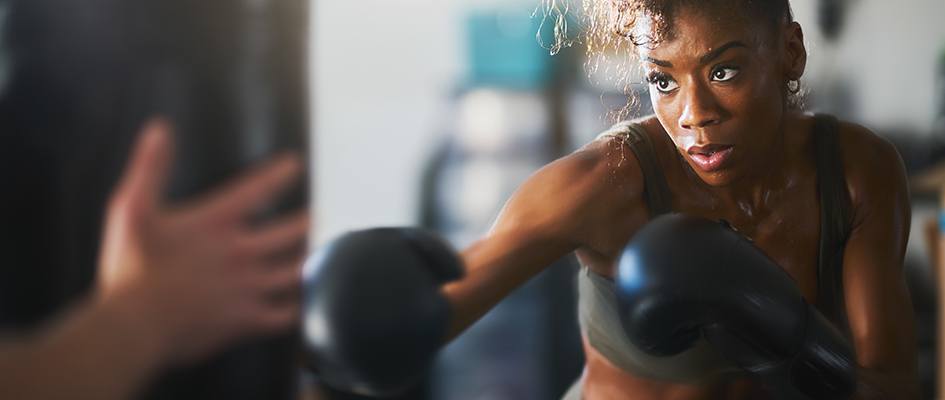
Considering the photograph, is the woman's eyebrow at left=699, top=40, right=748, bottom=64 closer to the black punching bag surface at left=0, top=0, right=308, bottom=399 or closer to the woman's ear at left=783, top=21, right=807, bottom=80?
the woman's ear at left=783, top=21, right=807, bottom=80

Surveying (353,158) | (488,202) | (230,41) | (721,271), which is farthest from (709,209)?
(230,41)

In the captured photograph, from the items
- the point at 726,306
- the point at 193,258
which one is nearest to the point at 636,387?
the point at 726,306

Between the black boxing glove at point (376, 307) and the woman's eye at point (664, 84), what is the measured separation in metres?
0.22

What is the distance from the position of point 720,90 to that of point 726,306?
18 cm

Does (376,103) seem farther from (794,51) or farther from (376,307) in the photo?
(794,51)

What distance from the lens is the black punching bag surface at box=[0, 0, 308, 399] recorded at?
635 mm

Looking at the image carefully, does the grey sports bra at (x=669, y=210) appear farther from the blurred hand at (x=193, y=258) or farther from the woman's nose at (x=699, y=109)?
the blurred hand at (x=193, y=258)

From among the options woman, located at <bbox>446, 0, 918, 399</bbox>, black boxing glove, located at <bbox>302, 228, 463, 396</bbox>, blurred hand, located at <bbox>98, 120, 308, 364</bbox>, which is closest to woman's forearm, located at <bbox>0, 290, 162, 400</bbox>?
blurred hand, located at <bbox>98, 120, 308, 364</bbox>

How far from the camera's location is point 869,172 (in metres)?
0.78

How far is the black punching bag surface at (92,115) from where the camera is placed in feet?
2.08

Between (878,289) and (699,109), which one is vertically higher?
(699,109)

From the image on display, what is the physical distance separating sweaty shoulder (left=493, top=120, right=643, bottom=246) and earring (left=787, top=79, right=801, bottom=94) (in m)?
0.15

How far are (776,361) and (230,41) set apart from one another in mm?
503

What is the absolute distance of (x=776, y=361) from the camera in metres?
0.73
